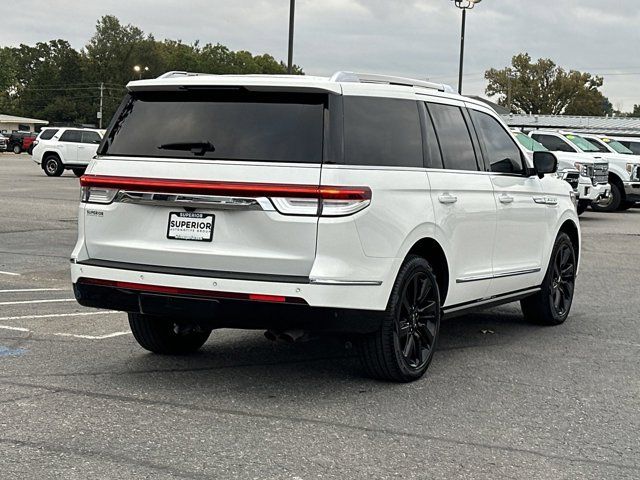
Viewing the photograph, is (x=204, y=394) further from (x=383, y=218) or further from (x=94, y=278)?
(x=383, y=218)

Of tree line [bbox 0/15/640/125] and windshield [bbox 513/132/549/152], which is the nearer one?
windshield [bbox 513/132/549/152]

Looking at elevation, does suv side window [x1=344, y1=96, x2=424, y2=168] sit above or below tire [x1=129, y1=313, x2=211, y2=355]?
above

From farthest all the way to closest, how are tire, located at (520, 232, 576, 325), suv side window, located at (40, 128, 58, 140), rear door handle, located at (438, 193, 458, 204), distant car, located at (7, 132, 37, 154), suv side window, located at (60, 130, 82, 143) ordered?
distant car, located at (7, 132, 37, 154) < suv side window, located at (40, 128, 58, 140) < suv side window, located at (60, 130, 82, 143) < tire, located at (520, 232, 576, 325) < rear door handle, located at (438, 193, 458, 204)

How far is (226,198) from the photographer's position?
5.86m

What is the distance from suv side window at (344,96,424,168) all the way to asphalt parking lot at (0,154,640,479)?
1.41 meters

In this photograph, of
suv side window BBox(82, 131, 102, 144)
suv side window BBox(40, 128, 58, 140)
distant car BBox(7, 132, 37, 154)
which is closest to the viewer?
A: suv side window BBox(82, 131, 102, 144)

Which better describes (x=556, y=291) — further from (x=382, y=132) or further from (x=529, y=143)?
(x=529, y=143)

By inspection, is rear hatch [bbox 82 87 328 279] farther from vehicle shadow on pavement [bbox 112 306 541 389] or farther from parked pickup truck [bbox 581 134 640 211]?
parked pickup truck [bbox 581 134 640 211]

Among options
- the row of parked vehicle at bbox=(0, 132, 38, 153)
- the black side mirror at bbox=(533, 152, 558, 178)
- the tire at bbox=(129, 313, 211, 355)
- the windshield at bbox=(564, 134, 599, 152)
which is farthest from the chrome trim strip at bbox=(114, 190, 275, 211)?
the row of parked vehicle at bbox=(0, 132, 38, 153)

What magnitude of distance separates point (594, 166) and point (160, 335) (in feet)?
62.7

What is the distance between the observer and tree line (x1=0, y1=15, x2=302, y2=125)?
144125 mm

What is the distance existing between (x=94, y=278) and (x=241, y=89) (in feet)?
4.72

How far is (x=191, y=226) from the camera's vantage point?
5969 millimetres

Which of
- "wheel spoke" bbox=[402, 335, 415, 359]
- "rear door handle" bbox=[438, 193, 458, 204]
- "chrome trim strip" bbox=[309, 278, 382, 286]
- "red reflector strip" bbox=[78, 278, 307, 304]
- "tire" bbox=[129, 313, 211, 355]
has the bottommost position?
"tire" bbox=[129, 313, 211, 355]
